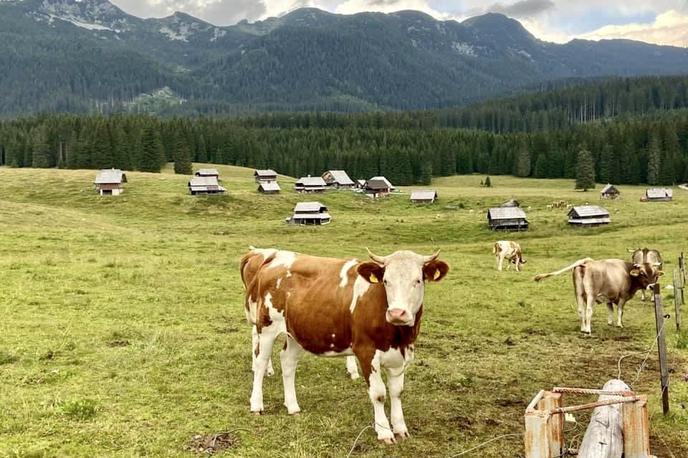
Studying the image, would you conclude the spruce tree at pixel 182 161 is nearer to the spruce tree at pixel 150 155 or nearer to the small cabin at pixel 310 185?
the spruce tree at pixel 150 155

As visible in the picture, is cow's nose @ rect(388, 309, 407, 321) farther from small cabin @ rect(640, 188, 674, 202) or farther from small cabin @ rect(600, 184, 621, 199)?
small cabin @ rect(600, 184, 621, 199)

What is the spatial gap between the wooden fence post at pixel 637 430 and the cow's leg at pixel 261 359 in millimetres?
6645

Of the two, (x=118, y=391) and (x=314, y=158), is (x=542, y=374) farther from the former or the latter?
(x=314, y=158)

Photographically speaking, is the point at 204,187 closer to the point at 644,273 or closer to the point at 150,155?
the point at 150,155

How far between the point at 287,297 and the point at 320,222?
6263cm

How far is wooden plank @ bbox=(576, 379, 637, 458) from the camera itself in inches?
236

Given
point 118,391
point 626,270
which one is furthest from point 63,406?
point 626,270

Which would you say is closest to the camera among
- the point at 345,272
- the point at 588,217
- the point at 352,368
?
the point at 345,272

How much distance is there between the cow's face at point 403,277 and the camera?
29.1ft

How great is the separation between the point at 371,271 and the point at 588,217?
196 feet

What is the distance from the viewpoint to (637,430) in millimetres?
6125

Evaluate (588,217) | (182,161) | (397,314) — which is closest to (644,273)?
(397,314)

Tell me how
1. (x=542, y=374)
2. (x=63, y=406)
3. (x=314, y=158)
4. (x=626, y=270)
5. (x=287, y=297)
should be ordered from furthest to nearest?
(x=314, y=158) → (x=626, y=270) → (x=542, y=374) → (x=287, y=297) → (x=63, y=406)

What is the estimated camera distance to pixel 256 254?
13.5 m
